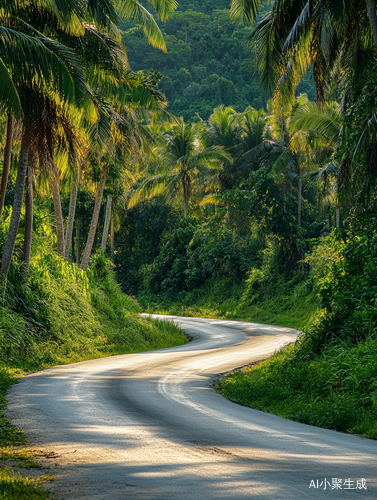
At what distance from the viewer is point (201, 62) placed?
5881 centimetres

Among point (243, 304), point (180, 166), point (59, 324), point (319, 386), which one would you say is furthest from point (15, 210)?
point (180, 166)

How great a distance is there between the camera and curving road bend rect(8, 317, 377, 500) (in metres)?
3.93

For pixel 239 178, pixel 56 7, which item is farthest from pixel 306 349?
pixel 239 178

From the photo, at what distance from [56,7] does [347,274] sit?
9.02 metres

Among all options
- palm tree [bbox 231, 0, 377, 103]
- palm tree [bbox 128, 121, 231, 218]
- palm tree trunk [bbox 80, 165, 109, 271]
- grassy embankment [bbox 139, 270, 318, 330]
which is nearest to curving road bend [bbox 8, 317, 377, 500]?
palm tree [bbox 231, 0, 377, 103]

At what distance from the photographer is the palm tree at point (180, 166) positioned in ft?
124

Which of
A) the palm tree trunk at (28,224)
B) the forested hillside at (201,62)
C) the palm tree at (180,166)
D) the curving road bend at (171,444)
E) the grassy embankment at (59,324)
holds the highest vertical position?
the forested hillside at (201,62)

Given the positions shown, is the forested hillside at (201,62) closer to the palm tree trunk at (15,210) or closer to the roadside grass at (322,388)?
the palm tree trunk at (15,210)

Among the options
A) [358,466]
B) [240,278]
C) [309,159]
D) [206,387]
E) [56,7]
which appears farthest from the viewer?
[240,278]

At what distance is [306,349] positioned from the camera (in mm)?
10555

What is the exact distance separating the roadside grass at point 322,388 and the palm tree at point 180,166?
28.0 metres

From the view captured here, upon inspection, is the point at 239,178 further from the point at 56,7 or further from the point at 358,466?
the point at 358,466

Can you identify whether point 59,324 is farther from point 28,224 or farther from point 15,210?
point 15,210

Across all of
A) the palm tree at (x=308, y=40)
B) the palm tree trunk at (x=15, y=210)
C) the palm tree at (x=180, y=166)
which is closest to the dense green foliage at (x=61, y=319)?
the palm tree trunk at (x=15, y=210)
